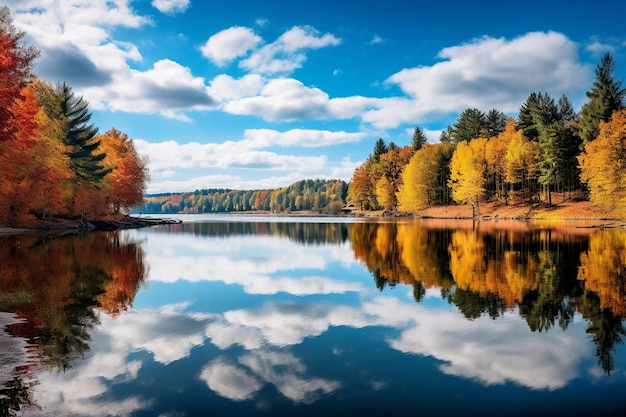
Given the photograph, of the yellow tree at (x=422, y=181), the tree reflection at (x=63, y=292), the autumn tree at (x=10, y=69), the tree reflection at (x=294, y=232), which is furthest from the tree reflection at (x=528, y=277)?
the yellow tree at (x=422, y=181)

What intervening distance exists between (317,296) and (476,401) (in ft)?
35.0

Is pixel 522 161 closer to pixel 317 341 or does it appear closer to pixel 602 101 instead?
pixel 602 101

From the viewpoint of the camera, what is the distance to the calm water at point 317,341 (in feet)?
26.2

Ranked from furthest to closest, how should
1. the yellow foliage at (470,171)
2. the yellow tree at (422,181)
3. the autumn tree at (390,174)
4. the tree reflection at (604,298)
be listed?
the autumn tree at (390,174)
the yellow tree at (422,181)
the yellow foliage at (470,171)
the tree reflection at (604,298)

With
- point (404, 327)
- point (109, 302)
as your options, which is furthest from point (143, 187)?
point (404, 327)

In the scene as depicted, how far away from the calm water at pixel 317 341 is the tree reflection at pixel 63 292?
0.08 metres

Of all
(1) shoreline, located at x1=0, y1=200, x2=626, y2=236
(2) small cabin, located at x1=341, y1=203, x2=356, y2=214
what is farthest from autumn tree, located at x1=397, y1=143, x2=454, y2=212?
(2) small cabin, located at x1=341, y1=203, x2=356, y2=214

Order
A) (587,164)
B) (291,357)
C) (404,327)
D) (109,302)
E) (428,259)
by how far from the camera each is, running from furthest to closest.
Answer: (587,164), (428,259), (109,302), (404,327), (291,357)

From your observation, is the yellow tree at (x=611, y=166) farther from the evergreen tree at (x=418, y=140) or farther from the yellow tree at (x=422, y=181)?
the evergreen tree at (x=418, y=140)

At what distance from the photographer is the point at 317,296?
18.2 metres

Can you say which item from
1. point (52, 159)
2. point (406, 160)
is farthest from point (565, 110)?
point (52, 159)

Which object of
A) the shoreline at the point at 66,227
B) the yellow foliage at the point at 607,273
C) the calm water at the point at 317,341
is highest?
the shoreline at the point at 66,227

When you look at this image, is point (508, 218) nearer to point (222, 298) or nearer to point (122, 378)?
point (222, 298)

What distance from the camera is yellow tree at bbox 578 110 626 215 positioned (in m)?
54.8
